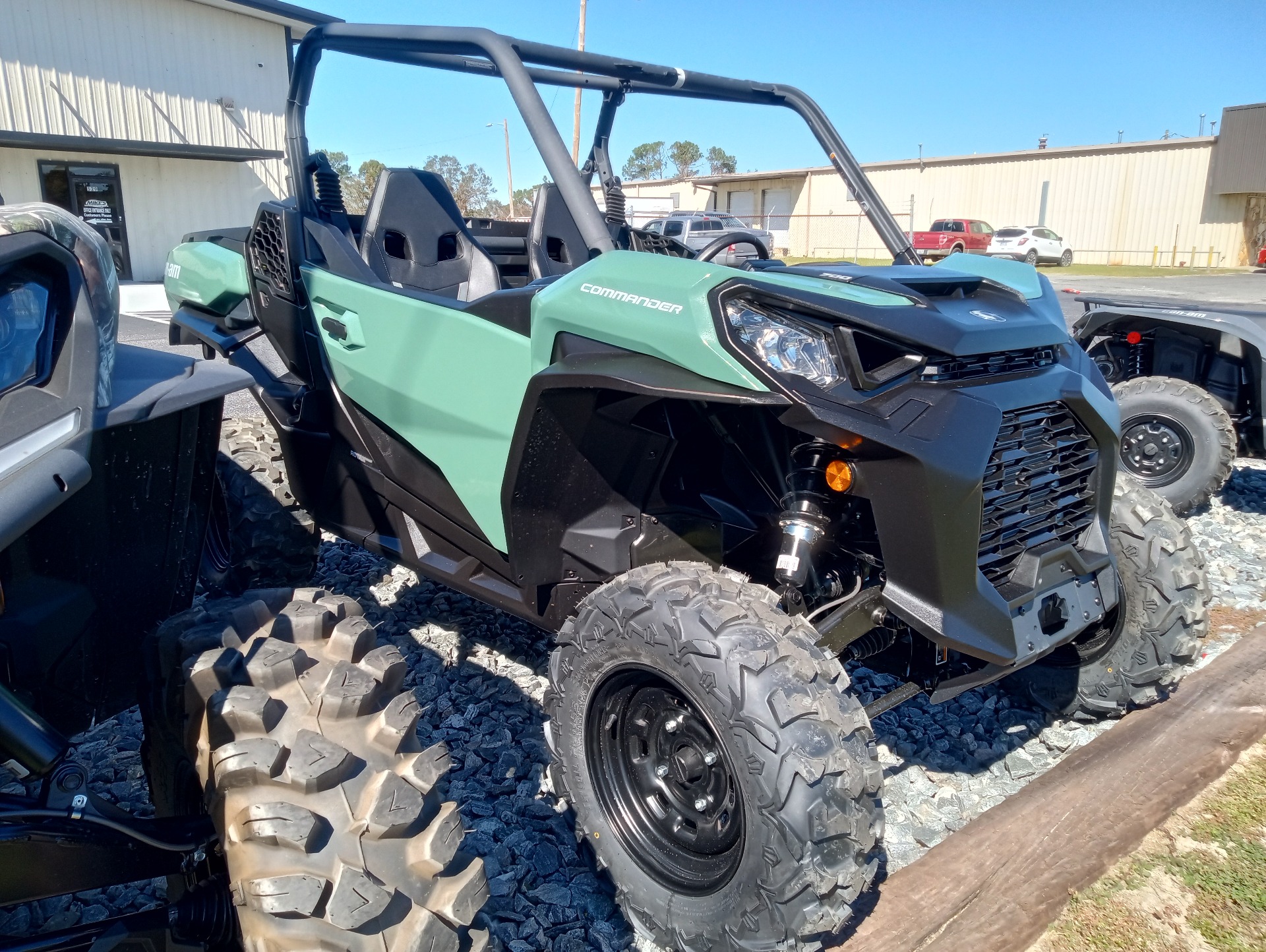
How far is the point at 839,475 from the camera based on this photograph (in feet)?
7.32

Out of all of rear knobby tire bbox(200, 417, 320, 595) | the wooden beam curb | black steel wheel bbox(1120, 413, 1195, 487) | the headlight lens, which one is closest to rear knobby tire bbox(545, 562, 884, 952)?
the wooden beam curb

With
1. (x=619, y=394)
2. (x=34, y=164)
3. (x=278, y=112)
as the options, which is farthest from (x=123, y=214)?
(x=619, y=394)

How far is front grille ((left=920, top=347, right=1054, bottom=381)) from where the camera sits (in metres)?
2.21

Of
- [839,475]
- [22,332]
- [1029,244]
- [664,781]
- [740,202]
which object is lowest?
[664,781]

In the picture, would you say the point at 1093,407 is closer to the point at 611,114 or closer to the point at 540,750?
the point at 540,750

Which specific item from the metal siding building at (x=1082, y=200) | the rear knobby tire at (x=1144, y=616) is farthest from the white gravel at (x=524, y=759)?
the metal siding building at (x=1082, y=200)

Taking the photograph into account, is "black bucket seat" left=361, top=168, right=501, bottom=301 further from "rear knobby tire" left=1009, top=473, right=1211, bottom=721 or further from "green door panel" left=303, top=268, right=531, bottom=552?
"rear knobby tire" left=1009, top=473, right=1211, bottom=721

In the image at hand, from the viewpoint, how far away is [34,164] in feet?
63.8

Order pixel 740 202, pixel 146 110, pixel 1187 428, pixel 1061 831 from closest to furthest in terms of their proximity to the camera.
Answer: pixel 1061 831
pixel 1187 428
pixel 146 110
pixel 740 202

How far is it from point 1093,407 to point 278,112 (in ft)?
81.1

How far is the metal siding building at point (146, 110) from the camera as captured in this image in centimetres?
1911

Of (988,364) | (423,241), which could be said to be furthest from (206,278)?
(988,364)

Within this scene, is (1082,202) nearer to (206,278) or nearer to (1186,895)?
(206,278)

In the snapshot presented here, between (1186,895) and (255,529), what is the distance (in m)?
3.31
